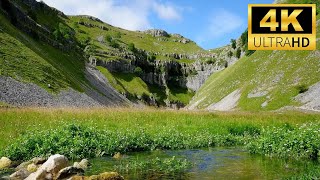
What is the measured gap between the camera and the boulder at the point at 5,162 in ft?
78.2

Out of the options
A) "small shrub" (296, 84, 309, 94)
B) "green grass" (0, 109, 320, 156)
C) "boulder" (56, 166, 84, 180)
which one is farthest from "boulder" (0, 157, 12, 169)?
"small shrub" (296, 84, 309, 94)

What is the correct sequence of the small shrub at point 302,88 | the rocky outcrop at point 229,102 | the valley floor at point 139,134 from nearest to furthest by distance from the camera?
the valley floor at point 139,134, the small shrub at point 302,88, the rocky outcrop at point 229,102

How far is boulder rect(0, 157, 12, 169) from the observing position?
23.8 m

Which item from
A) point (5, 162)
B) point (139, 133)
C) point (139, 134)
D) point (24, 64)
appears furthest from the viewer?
point (24, 64)

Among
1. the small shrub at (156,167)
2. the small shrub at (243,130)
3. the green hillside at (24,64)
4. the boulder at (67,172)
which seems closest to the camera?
the boulder at (67,172)

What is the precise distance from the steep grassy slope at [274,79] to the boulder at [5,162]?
248 ft

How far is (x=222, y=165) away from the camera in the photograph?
2380 centimetres

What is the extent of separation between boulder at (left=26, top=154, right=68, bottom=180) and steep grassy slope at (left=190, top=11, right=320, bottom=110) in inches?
3008

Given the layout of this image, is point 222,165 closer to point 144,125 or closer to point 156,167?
point 156,167

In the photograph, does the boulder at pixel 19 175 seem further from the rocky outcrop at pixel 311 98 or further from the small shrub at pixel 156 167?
the rocky outcrop at pixel 311 98

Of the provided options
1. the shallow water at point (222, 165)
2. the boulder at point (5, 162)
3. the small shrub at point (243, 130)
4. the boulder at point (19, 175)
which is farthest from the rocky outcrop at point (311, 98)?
the boulder at point (19, 175)

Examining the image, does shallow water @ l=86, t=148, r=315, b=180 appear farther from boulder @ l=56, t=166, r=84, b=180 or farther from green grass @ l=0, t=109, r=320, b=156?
green grass @ l=0, t=109, r=320, b=156

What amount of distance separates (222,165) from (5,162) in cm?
1430

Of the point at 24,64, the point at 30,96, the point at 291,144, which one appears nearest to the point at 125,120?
the point at 291,144
